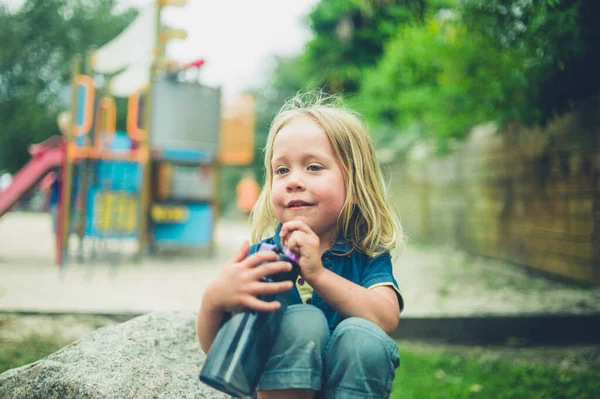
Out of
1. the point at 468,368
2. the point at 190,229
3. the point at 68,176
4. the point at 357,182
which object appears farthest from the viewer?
the point at 190,229

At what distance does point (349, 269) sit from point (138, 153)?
18.9 ft

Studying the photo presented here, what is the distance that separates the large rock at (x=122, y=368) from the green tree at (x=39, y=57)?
→ 57.5 feet

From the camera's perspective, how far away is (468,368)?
2945 millimetres

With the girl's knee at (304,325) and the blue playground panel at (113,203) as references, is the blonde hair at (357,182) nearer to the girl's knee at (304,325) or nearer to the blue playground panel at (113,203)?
the girl's knee at (304,325)

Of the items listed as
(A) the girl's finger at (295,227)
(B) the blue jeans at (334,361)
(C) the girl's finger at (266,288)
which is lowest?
(B) the blue jeans at (334,361)

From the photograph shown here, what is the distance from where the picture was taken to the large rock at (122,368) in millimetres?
1670

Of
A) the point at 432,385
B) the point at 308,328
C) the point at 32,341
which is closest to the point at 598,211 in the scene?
the point at 432,385

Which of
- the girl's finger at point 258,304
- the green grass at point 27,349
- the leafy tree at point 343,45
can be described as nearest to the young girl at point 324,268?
the girl's finger at point 258,304

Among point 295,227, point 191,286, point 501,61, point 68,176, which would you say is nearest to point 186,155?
point 68,176

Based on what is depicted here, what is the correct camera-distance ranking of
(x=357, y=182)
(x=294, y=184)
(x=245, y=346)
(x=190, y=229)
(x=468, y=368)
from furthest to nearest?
(x=190, y=229) → (x=468, y=368) → (x=357, y=182) → (x=294, y=184) → (x=245, y=346)

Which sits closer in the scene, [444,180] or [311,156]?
[311,156]

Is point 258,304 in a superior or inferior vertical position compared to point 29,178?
inferior

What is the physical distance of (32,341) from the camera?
2.96 metres

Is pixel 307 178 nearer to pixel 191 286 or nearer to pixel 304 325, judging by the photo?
pixel 304 325
